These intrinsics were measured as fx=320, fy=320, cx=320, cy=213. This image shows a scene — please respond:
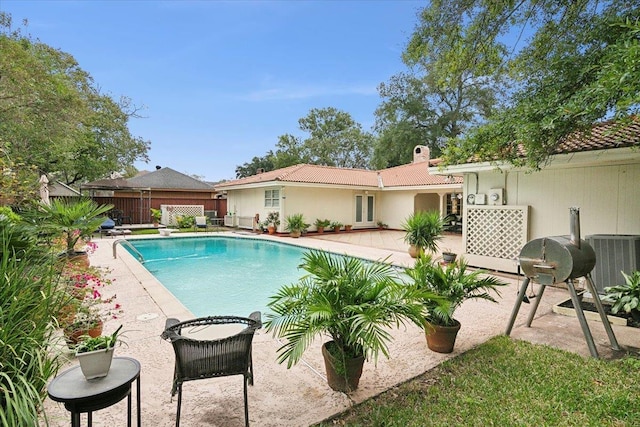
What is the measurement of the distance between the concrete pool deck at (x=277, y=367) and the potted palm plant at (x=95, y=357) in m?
0.39

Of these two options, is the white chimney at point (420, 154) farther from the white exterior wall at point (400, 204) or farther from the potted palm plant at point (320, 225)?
the potted palm plant at point (320, 225)

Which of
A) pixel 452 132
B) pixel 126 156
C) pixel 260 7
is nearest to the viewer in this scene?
pixel 260 7

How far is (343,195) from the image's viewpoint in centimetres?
2078

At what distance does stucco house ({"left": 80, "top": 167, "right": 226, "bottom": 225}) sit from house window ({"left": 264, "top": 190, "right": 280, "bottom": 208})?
731cm

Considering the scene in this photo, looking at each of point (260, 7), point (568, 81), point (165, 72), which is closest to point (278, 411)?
point (568, 81)

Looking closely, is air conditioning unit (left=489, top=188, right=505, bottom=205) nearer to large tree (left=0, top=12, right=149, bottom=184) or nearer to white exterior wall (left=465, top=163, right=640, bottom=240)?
white exterior wall (left=465, top=163, right=640, bottom=240)

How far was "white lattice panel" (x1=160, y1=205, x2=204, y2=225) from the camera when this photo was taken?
22844mm

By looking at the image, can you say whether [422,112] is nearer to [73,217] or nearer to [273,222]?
[273,222]

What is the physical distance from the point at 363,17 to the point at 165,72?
11.7 m

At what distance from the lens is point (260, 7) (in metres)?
10.8

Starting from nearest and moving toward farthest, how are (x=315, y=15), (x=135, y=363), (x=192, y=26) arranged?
(x=135, y=363), (x=192, y=26), (x=315, y=15)

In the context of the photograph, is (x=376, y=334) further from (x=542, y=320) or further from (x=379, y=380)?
(x=542, y=320)

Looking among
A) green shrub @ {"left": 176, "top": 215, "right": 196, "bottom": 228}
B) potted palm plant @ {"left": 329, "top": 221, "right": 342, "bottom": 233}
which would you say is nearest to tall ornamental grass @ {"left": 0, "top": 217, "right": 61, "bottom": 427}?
potted palm plant @ {"left": 329, "top": 221, "right": 342, "bottom": 233}

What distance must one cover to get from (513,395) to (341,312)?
1.95 m
